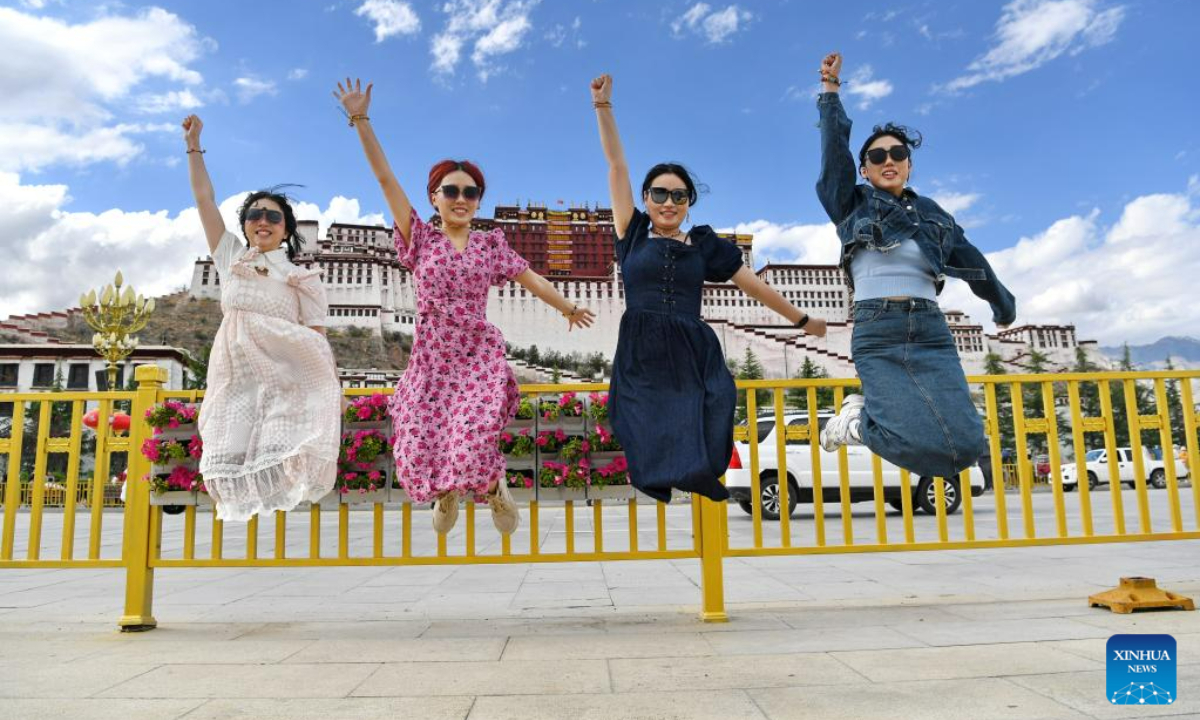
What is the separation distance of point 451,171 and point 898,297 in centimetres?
210

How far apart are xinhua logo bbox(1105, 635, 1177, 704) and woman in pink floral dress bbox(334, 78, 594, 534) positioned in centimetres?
223

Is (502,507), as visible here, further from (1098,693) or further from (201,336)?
(201,336)

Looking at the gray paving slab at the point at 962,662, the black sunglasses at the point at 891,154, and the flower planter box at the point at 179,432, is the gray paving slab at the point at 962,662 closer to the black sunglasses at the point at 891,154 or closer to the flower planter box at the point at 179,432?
the black sunglasses at the point at 891,154

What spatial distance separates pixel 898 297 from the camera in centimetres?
310

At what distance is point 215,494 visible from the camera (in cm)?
327

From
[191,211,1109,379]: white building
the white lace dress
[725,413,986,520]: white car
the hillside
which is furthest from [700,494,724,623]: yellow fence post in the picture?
the hillside

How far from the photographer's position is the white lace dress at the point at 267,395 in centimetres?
322

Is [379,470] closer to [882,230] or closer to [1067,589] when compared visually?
[882,230]

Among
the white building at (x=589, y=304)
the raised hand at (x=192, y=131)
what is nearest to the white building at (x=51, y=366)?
the white building at (x=589, y=304)

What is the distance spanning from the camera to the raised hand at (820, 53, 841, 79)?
3201mm

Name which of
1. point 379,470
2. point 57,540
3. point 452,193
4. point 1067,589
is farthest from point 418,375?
point 57,540

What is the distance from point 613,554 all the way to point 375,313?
6589 centimetres

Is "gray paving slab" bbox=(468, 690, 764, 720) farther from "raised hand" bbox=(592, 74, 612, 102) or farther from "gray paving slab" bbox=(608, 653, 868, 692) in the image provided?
"raised hand" bbox=(592, 74, 612, 102)

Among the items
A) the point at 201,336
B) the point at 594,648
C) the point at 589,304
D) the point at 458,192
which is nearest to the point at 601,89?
the point at 458,192
